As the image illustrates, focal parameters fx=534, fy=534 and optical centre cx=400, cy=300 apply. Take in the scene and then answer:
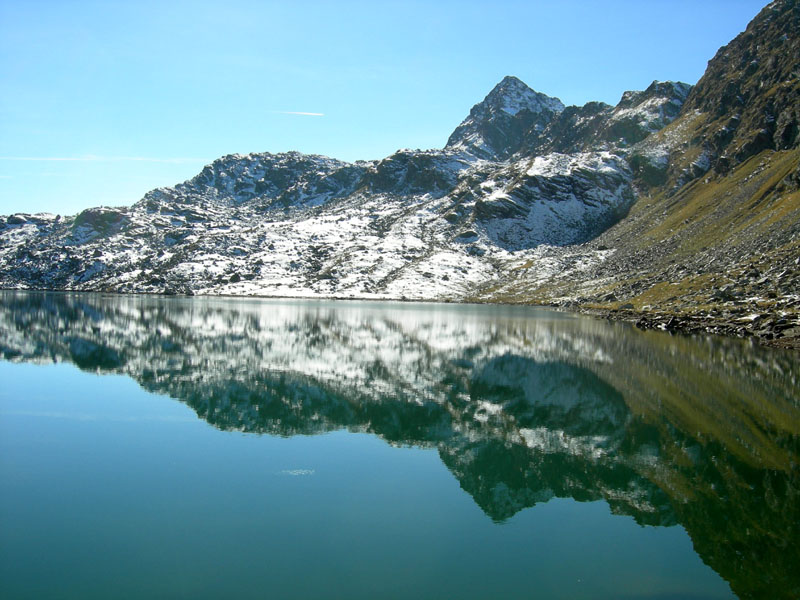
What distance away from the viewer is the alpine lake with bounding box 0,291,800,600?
1688cm

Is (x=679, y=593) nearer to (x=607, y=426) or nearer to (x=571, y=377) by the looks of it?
(x=607, y=426)

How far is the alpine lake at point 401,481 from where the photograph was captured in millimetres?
16875

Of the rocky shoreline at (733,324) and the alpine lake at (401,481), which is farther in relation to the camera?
the rocky shoreline at (733,324)

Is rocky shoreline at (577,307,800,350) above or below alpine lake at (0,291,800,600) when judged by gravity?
above

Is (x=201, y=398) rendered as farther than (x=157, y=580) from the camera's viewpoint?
Yes

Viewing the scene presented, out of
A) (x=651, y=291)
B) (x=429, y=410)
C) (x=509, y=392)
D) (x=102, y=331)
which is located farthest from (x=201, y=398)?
(x=651, y=291)

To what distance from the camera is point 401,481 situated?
84.0ft

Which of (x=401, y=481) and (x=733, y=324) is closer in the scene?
(x=401, y=481)

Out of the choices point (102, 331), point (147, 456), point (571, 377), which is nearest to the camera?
point (147, 456)

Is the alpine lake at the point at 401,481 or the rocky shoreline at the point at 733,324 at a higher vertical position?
the rocky shoreline at the point at 733,324

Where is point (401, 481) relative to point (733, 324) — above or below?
below

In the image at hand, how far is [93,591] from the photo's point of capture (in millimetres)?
15570

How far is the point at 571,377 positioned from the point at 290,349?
3570cm

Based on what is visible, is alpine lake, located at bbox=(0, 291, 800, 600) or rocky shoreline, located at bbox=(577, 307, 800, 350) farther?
rocky shoreline, located at bbox=(577, 307, 800, 350)
